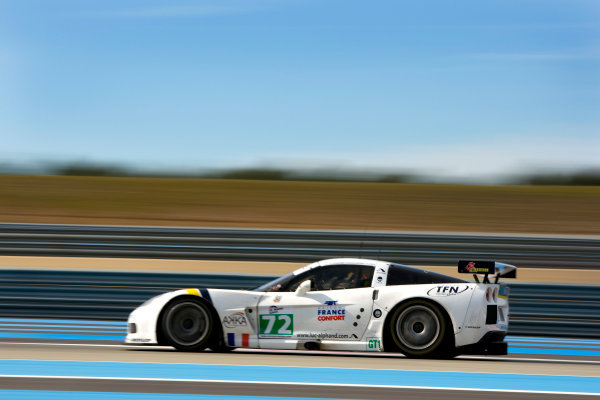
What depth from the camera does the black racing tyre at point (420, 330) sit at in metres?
8.16

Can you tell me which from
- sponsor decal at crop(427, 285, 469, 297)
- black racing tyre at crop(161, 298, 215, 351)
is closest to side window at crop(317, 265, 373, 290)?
sponsor decal at crop(427, 285, 469, 297)

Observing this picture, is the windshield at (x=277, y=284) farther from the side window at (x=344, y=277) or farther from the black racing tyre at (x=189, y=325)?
the black racing tyre at (x=189, y=325)

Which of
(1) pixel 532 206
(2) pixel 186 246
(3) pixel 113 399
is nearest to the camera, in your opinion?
(3) pixel 113 399

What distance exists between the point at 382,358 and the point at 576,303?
3.61 m

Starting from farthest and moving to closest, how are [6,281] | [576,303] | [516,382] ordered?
[6,281], [576,303], [516,382]

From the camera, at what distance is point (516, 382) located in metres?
6.55

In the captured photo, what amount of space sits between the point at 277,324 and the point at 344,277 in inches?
32.3

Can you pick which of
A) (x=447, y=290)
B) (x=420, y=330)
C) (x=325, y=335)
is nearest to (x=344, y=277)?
(x=325, y=335)

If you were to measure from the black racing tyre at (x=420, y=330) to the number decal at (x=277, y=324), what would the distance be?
0.97m

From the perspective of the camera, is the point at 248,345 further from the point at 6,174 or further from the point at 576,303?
the point at 6,174

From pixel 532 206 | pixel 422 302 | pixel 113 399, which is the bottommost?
pixel 113 399

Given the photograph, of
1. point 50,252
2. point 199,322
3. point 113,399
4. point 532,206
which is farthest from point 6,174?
point 113,399

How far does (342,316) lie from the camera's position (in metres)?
8.17

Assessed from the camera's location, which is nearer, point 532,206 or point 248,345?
point 248,345
